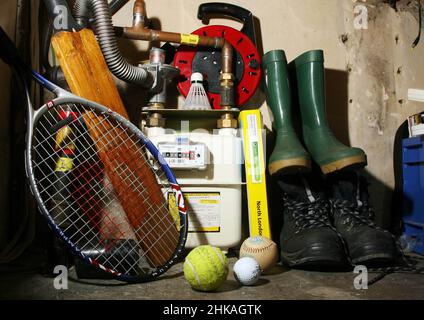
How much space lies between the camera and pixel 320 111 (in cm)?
136

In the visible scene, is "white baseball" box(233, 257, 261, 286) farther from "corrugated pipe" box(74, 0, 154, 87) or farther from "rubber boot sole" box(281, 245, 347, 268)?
"corrugated pipe" box(74, 0, 154, 87)

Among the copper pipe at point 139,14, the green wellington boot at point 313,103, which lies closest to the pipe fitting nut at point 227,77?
the green wellington boot at point 313,103

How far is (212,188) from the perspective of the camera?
1227mm

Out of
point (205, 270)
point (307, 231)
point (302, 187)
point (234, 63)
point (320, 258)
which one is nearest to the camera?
point (205, 270)

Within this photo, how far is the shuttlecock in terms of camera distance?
4.49ft

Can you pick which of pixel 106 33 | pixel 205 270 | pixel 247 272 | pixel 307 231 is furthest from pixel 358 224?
pixel 106 33

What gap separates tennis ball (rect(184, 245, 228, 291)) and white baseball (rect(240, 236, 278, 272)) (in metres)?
0.14

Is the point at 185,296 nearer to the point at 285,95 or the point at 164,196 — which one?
the point at 164,196

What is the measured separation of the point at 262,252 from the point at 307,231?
0.59ft

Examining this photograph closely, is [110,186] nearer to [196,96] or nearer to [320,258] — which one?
[196,96]

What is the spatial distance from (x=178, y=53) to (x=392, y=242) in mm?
1025

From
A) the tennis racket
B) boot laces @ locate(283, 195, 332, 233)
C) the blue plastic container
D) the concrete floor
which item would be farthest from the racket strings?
the blue plastic container
